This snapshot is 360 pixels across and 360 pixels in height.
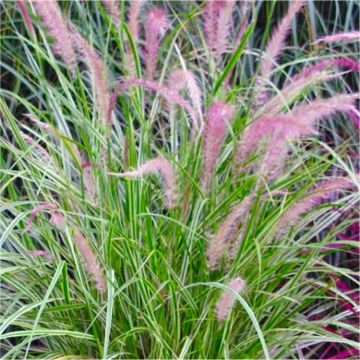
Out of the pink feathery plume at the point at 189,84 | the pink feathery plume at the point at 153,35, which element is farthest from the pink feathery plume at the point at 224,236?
the pink feathery plume at the point at 153,35

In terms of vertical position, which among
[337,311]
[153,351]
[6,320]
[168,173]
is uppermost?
[168,173]

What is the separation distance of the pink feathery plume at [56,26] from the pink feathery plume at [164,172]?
0.28 metres

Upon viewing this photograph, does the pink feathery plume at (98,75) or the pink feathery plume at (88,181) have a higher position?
the pink feathery plume at (98,75)

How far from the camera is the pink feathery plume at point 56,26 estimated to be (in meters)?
1.35

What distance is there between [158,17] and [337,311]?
871 mm

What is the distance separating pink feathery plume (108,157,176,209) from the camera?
1.20m

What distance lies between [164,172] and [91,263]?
0.66 feet

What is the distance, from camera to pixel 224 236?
131 centimetres

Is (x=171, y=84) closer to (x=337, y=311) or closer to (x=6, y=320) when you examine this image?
(x=6, y=320)

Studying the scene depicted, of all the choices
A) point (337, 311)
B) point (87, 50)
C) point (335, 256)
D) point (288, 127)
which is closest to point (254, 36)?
point (335, 256)

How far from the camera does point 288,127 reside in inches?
46.4

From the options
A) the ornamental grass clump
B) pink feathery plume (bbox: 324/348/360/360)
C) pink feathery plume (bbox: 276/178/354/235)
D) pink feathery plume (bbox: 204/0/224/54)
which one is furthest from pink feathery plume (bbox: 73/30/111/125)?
pink feathery plume (bbox: 324/348/360/360)

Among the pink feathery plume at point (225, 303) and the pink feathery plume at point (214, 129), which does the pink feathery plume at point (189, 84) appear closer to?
the pink feathery plume at point (214, 129)

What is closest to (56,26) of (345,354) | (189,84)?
(189,84)
